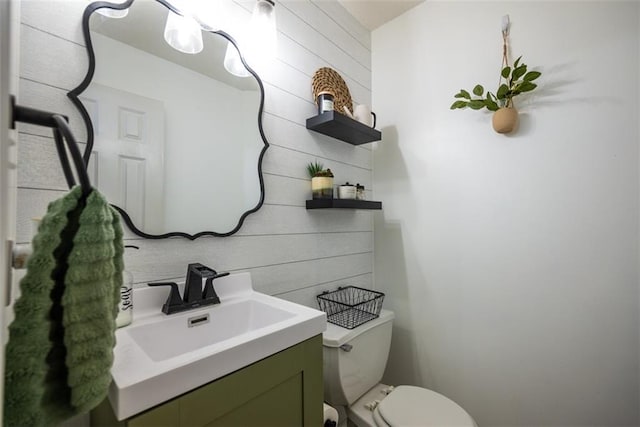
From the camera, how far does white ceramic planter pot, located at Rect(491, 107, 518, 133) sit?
4.16 feet

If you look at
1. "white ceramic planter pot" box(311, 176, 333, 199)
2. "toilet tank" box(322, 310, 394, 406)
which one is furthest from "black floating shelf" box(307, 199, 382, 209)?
"toilet tank" box(322, 310, 394, 406)

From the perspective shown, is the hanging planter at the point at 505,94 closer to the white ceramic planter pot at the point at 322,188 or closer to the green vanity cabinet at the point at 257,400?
the white ceramic planter pot at the point at 322,188

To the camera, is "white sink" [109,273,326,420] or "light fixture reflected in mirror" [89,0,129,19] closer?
"white sink" [109,273,326,420]

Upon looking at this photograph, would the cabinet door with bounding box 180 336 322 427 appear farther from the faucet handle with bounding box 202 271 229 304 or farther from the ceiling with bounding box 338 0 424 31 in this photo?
the ceiling with bounding box 338 0 424 31

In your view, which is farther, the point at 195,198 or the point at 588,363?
the point at 588,363

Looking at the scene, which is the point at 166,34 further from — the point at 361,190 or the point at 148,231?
the point at 361,190

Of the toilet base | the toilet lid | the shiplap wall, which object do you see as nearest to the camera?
the shiplap wall

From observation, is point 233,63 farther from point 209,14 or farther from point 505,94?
point 505,94

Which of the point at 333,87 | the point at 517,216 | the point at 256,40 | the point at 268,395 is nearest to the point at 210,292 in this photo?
the point at 268,395

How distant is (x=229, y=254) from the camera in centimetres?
110

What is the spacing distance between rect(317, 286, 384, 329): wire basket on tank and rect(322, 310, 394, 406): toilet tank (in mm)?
31

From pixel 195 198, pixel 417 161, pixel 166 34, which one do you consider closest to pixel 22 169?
pixel 195 198

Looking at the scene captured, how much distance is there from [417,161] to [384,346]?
980 millimetres

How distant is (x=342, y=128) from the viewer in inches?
55.9
